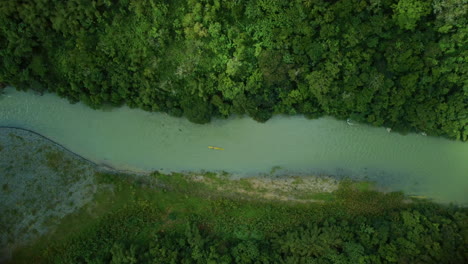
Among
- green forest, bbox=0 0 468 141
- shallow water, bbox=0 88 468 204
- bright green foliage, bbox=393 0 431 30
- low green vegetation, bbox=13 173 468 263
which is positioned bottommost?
low green vegetation, bbox=13 173 468 263

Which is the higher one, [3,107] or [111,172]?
[3,107]

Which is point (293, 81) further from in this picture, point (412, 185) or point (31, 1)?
point (31, 1)

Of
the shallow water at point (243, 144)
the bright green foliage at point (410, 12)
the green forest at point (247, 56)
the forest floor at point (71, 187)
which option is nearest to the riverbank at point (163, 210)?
the forest floor at point (71, 187)

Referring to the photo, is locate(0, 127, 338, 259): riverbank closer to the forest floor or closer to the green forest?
the forest floor

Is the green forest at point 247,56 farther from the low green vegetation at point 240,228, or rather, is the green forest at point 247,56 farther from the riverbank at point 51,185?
the low green vegetation at point 240,228

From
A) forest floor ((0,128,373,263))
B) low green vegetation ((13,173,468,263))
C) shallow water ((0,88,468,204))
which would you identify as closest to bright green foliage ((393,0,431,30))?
shallow water ((0,88,468,204))

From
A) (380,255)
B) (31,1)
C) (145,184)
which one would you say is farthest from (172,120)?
(380,255)
